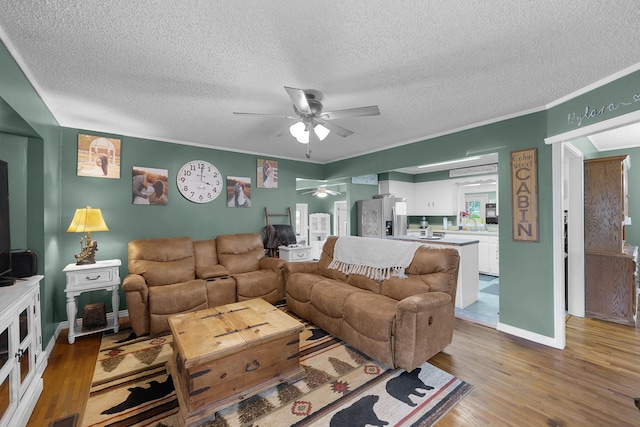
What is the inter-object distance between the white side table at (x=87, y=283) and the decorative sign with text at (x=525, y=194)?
4.55 meters

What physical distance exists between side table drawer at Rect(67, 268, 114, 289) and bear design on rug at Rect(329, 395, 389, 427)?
9.35 ft

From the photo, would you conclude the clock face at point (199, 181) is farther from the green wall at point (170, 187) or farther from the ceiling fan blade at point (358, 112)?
the ceiling fan blade at point (358, 112)

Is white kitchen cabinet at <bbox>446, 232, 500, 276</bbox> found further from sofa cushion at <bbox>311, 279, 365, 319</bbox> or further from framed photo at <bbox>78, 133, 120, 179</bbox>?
framed photo at <bbox>78, 133, 120, 179</bbox>

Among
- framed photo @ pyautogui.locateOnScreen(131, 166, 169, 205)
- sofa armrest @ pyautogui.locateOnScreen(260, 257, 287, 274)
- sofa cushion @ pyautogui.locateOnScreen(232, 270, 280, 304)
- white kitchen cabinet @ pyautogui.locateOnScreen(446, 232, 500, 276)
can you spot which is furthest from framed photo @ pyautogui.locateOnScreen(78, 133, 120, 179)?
white kitchen cabinet @ pyautogui.locateOnScreen(446, 232, 500, 276)

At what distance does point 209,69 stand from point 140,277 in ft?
7.97

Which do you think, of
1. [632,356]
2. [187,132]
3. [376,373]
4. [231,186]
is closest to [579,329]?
[632,356]

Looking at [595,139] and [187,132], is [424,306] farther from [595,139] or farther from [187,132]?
[595,139]

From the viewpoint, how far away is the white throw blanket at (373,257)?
9.62 feet

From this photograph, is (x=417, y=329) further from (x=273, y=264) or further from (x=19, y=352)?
(x=19, y=352)

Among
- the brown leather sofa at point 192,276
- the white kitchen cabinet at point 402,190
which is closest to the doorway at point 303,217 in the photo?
the white kitchen cabinet at point 402,190

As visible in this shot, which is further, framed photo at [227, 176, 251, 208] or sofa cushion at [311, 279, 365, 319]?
framed photo at [227, 176, 251, 208]

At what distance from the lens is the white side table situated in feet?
9.12

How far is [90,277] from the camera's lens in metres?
2.89

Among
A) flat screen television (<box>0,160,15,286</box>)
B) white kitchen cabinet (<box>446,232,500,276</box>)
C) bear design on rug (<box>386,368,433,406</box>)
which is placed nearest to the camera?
flat screen television (<box>0,160,15,286</box>)
